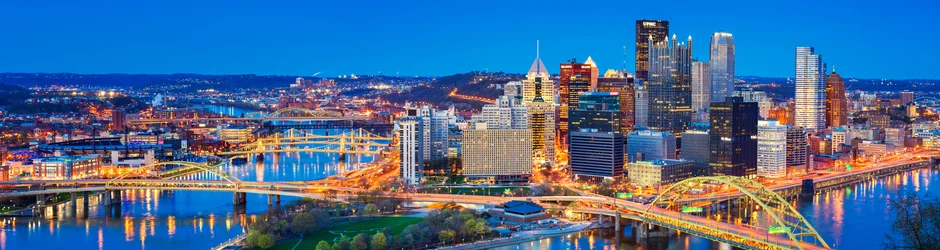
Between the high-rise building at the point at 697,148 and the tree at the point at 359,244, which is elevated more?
the high-rise building at the point at 697,148

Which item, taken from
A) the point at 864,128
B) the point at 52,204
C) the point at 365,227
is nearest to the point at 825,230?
the point at 365,227

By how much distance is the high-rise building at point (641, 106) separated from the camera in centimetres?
4816

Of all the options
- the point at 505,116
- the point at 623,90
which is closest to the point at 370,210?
the point at 505,116

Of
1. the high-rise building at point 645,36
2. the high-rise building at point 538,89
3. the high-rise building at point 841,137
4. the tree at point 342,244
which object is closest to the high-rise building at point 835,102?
the high-rise building at point 841,137

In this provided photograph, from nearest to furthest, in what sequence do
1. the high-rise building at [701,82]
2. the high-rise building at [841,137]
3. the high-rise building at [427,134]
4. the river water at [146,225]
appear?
1. the river water at [146,225]
2. the high-rise building at [427,134]
3. the high-rise building at [841,137]
4. the high-rise building at [701,82]

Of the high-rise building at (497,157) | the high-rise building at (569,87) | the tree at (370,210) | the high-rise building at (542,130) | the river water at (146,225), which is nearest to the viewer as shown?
the river water at (146,225)

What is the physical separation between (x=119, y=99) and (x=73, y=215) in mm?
55808

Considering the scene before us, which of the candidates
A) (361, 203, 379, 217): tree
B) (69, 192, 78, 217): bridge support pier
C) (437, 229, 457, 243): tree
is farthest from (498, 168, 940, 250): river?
(69, 192, 78, 217): bridge support pier

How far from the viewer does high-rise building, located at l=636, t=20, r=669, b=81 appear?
5372cm

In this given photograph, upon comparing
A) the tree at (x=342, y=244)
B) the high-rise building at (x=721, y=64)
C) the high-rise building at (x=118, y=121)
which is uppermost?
the high-rise building at (x=721, y=64)

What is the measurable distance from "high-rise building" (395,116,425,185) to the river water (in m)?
4.83

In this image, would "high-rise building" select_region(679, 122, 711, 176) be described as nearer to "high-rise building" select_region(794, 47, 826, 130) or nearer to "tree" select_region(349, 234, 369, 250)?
"tree" select_region(349, 234, 369, 250)

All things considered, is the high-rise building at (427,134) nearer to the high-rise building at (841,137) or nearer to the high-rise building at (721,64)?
the high-rise building at (841,137)

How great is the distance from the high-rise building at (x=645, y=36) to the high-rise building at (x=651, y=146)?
13.1 m
